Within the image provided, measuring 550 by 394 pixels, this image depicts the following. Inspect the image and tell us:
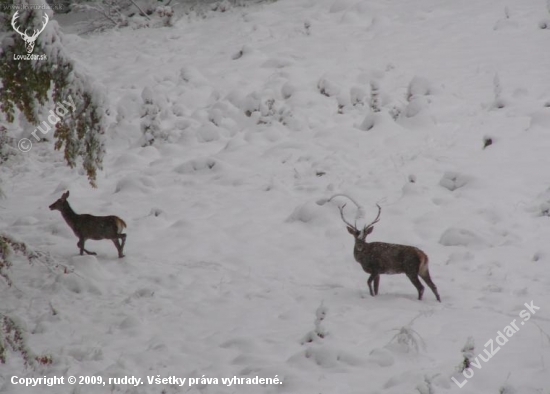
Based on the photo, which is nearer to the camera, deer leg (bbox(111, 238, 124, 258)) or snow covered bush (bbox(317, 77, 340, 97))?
deer leg (bbox(111, 238, 124, 258))

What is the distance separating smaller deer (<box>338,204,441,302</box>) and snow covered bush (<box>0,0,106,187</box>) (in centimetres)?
358


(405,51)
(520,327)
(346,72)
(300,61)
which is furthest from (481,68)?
(520,327)

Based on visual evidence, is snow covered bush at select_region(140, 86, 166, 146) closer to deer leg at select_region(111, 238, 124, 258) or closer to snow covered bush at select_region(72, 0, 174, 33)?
deer leg at select_region(111, 238, 124, 258)

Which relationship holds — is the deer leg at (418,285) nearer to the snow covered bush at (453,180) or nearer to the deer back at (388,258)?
the deer back at (388,258)

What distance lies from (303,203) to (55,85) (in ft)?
19.1

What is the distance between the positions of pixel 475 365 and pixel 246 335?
2691mm

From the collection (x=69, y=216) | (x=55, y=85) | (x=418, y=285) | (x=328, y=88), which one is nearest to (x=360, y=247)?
(x=418, y=285)

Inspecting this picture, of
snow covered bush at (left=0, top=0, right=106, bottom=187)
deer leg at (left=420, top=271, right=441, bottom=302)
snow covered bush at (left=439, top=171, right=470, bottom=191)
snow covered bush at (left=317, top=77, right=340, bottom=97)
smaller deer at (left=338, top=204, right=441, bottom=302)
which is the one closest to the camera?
snow covered bush at (left=0, top=0, right=106, bottom=187)

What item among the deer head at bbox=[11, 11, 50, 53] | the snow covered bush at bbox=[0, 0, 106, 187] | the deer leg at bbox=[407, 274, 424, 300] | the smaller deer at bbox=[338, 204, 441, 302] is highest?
the deer head at bbox=[11, 11, 50, 53]

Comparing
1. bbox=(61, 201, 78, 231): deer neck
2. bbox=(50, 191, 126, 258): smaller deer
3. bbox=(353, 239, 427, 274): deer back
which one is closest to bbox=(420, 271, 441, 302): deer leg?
bbox=(353, 239, 427, 274): deer back

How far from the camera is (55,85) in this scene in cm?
697

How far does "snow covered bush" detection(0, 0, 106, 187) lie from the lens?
662 centimetres

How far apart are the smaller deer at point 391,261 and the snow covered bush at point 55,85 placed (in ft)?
11.7

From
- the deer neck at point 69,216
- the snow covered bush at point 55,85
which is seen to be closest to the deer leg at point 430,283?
the snow covered bush at point 55,85
